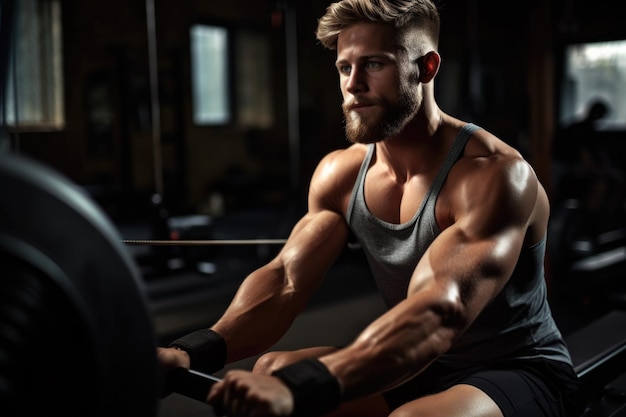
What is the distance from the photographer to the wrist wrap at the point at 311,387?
38.1 inches

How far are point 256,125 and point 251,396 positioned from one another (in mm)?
6382

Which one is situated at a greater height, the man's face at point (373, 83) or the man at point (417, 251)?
the man's face at point (373, 83)

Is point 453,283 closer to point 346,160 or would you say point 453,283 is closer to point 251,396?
point 251,396

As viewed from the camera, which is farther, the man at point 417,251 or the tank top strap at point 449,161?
the tank top strap at point 449,161

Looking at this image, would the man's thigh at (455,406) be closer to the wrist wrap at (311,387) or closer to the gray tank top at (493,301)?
the gray tank top at (493,301)

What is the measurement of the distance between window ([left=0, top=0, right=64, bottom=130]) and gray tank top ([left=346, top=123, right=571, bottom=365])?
4.10 m

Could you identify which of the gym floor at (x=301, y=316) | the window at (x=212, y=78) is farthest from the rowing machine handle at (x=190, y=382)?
the window at (x=212, y=78)

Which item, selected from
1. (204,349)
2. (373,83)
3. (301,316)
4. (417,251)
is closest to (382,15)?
(373,83)

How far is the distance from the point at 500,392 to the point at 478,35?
163 inches

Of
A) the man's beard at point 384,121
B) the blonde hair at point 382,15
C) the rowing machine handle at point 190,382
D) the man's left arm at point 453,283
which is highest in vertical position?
the blonde hair at point 382,15

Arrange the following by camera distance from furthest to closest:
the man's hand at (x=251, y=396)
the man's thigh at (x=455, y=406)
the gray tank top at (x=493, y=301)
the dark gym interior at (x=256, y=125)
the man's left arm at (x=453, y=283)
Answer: the dark gym interior at (x=256, y=125)
the gray tank top at (x=493, y=301)
the man's thigh at (x=455, y=406)
the man's left arm at (x=453, y=283)
the man's hand at (x=251, y=396)

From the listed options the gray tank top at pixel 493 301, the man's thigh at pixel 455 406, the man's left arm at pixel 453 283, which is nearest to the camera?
the man's left arm at pixel 453 283

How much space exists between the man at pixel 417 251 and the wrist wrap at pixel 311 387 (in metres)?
0.07

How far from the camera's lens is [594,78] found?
6.15 m
